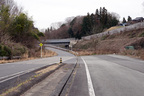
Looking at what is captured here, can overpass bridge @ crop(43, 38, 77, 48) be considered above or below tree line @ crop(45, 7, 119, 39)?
below

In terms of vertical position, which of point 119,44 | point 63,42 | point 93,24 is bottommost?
point 119,44

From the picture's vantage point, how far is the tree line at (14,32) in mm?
27303

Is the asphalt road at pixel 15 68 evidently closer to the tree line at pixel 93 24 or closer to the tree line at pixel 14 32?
the tree line at pixel 14 32

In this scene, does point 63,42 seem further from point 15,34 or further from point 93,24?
point 15,34

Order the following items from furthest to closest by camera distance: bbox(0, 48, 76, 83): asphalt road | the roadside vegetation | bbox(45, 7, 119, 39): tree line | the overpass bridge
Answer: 1. the overpass bridge
2. bbox(45, 7, 119, 39): tree line
3. the roadside vegetation
4. bbox(0, 48, 76, 83): asphalt road

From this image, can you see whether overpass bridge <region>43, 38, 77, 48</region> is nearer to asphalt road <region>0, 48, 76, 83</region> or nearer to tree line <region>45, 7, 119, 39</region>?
tree line <region>45, 7, 119, 39</region>

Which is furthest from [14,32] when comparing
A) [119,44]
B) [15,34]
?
[119,44]

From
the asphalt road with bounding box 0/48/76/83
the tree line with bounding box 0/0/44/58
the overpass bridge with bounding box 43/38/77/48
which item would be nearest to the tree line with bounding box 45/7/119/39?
the overpass bridge with bounding box 43/38/77/48

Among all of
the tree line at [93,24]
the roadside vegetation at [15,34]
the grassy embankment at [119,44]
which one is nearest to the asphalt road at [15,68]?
the roadside vegetation at [15,34]

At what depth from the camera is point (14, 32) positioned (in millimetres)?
36281

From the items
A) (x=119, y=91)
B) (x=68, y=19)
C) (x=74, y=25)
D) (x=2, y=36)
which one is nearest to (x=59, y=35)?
(x=74, y=25)

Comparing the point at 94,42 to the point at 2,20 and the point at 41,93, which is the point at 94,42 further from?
the point at 41,93

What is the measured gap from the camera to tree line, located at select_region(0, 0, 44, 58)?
89.6 feet

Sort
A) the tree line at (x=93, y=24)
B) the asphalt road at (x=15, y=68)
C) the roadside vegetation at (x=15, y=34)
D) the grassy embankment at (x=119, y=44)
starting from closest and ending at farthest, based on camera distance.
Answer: the asphalt road at (x=15, y=68)
the roadside vegetation at (x=15, y=34)
the grassy embankment at (x=119, y=44)
the tree line at (x=93, y=24)
